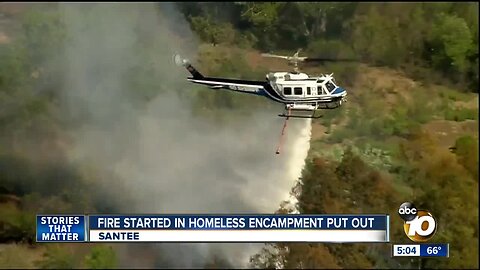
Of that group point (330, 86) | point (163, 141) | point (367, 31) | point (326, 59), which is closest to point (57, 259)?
point (163, 141)

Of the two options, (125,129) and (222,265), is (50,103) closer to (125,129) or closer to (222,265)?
(125,129)

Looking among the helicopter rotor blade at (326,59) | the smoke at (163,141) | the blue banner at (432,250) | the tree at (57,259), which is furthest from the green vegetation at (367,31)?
the tree at (57,259)

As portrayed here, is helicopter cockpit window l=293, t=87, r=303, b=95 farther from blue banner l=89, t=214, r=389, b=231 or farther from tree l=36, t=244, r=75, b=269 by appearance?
tree l=36, t=244, r=75, b=269

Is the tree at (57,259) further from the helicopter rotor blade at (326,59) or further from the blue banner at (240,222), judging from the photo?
the helicopter rotor blade at (326,59)

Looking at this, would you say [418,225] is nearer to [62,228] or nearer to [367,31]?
[367,31]

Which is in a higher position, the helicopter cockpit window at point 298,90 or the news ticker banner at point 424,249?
the helicopter cockpit window at point 298,90

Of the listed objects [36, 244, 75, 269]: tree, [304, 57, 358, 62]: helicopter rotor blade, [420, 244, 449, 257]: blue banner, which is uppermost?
[304, 57, 358, 62]: helicopter rotor blade

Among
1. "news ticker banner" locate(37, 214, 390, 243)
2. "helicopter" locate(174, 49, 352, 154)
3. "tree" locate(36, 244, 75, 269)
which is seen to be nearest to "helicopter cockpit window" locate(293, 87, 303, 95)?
"helicopter" locate(174, 49, 352, 154)
